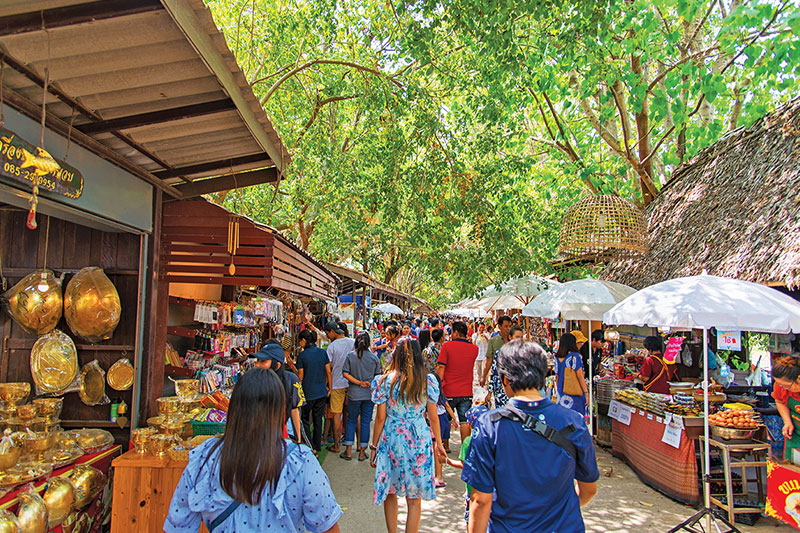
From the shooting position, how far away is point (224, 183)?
16.2 ft

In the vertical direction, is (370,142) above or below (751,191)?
above

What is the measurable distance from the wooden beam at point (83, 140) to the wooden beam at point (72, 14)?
66 cm

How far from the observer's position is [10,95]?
9.16ft

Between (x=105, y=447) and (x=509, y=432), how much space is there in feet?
11.6

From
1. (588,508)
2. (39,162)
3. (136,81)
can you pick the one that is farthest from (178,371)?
(588,508)

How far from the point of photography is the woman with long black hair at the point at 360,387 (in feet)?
23.1

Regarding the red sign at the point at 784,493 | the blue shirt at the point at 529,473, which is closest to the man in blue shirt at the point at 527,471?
the blue shirt at the point at 529,473

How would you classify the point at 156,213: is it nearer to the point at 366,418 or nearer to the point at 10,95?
the point at 10,95

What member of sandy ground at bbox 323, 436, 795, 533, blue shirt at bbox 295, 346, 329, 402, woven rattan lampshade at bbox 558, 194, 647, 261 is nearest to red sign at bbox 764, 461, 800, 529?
sandy ground at bbox 323, 436, 795, 533

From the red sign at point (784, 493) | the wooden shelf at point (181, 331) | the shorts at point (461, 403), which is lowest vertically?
the red sign at point (784, 493)

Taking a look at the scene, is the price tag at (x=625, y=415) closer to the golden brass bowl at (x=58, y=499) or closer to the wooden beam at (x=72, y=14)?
the golden brass bowl at (x=58, y=499)

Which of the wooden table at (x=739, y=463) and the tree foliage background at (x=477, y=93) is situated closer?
the wooden table at (x=739, y=463)

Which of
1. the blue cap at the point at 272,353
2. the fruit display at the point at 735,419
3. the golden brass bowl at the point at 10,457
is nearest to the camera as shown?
the golden brass bowl at the point at 10,457

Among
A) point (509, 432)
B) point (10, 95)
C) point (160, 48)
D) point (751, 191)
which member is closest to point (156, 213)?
point (10, 95)
